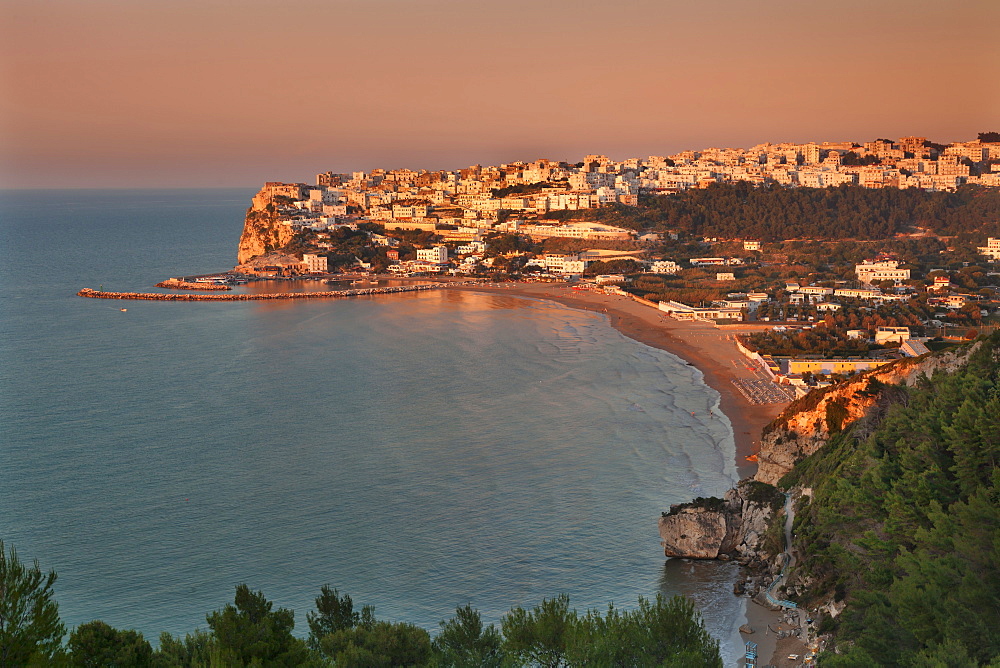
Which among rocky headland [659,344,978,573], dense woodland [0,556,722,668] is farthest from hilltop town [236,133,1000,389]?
dense woodland [0,556,722,668]

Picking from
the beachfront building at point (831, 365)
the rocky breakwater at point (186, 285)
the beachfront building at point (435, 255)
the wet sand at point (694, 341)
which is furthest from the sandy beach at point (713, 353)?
the rocky breakwater at point (186, 285)

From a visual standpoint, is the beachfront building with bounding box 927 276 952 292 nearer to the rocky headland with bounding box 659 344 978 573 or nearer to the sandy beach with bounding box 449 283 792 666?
the sandy beach with bounding box 449 283 792 666

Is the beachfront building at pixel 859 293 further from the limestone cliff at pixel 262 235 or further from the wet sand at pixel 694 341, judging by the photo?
the limestone cliff at pixel 262 235

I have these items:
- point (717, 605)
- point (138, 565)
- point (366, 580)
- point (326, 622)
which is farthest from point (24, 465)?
point (717, 605)

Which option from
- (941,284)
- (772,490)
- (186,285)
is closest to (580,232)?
(186,285)

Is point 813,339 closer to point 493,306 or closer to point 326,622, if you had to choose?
point 493,306

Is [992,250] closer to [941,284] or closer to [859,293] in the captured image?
[941,284]
